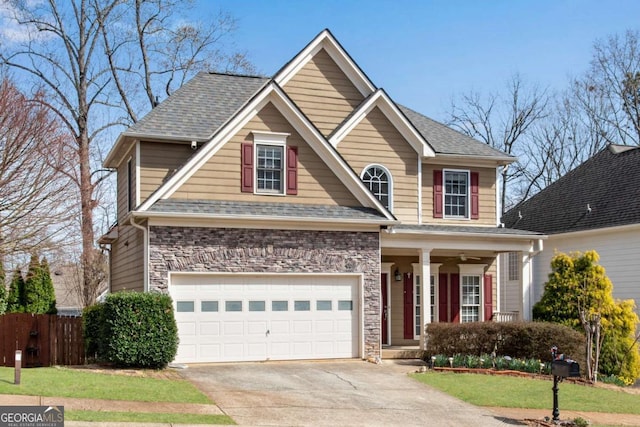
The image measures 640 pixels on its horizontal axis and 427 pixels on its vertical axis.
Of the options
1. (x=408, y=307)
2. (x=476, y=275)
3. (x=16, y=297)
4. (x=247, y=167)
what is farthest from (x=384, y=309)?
(x=16, y=297)

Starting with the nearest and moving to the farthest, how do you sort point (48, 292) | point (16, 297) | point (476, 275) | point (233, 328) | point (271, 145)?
1. point (233, 328)
2. point (271, 145)
3. point (476, 275)
4. point (16, 297)
5. point (48, 292)

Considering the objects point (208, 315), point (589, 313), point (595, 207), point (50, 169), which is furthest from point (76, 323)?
point (595, 207)

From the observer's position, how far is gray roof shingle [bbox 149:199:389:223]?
19578 millimetres

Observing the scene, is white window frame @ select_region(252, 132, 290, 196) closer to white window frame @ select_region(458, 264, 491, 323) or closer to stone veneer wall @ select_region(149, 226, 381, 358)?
stone veneer wall @ select_region(149, 226, 381, 358)

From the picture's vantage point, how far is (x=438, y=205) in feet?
82.8

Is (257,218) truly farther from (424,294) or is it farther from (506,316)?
(506,316)

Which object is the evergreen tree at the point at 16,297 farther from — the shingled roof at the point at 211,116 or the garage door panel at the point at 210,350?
the garage door panel at the point at 210,350

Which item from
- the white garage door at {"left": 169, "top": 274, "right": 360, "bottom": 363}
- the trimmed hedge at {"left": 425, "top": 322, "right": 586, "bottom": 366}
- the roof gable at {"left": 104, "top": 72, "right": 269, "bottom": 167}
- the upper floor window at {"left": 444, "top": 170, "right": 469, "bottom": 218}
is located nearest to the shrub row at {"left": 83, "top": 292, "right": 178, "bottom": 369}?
the white garage door at {"left": 169, "top": 274, "right": 360, "bottom": 363}

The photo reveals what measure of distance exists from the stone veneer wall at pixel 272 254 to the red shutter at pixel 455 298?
5553mm

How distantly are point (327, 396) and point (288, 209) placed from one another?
606 centimetres

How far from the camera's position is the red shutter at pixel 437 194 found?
25188 mm

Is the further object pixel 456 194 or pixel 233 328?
pixel 456 194

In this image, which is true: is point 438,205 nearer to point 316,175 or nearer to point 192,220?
point 316,175

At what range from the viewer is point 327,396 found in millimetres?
16250
